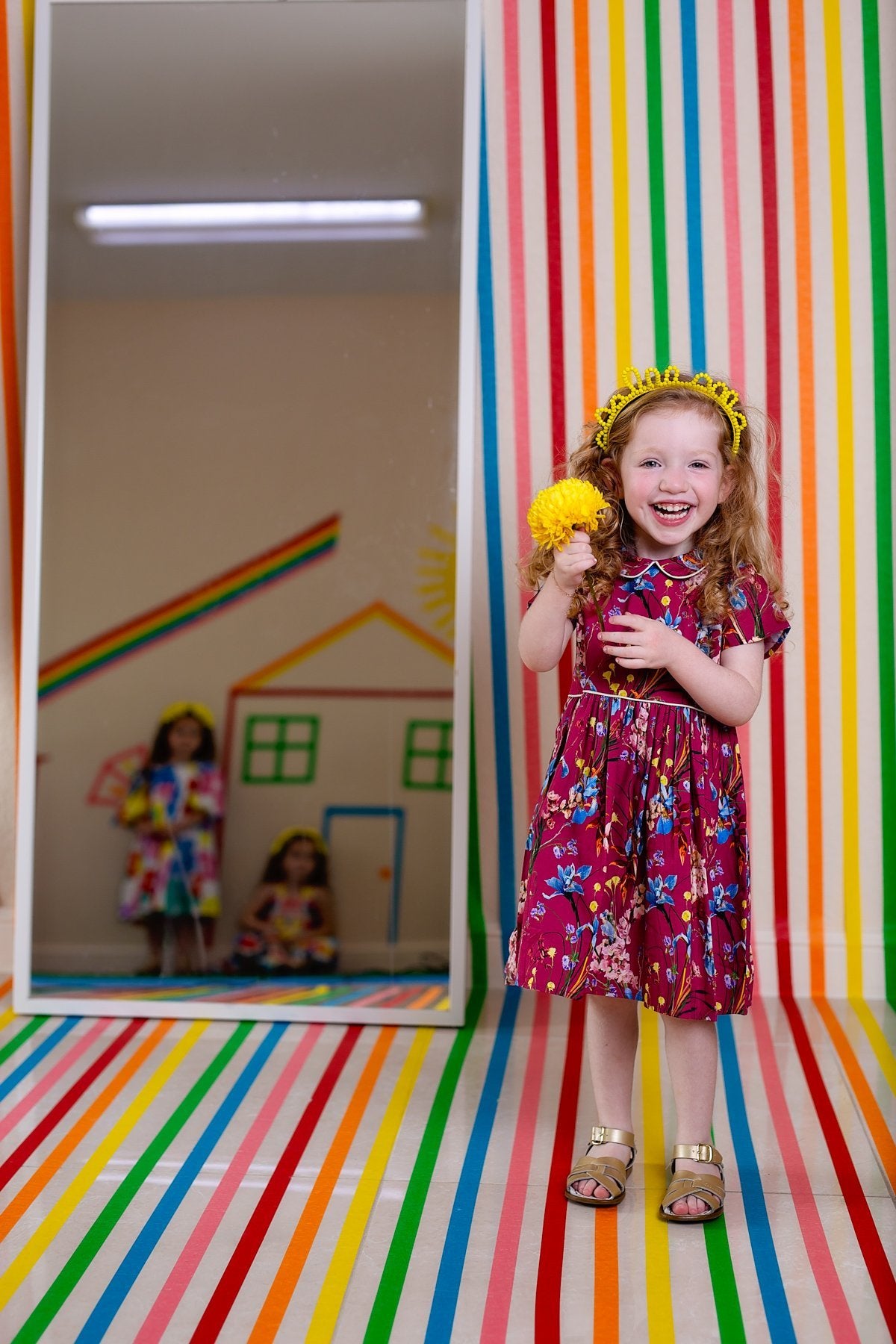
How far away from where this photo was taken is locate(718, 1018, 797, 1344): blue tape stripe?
1474 millimetres

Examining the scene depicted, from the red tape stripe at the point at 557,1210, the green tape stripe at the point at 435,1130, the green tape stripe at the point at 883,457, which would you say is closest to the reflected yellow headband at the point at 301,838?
the green tape stripe at the point at 435,1130

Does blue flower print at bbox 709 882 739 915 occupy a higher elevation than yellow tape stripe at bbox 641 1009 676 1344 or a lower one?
higher

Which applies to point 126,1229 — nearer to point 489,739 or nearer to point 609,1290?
point 609,1290

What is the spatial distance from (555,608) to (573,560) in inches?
3.7

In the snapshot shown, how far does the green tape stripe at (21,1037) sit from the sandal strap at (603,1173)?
39.1 inches

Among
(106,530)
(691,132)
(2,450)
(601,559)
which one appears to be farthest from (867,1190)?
(2,450)

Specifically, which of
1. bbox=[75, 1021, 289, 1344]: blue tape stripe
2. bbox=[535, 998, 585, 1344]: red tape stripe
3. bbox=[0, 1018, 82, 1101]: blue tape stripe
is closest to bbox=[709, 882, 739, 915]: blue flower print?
bbox=[535, 998, 585, 1344]: red tape stripe

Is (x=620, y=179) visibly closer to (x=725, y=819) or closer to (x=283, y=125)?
(x=283, y=125)

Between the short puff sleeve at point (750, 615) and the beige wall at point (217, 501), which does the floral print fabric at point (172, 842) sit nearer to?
the beige wall at point (217, 501)

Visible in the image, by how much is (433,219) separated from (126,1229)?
1.75m

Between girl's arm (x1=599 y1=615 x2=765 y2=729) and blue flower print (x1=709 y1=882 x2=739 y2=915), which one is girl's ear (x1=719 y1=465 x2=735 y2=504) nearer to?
girl's arm (x1=599 y1=615 x2=765 y2=729)

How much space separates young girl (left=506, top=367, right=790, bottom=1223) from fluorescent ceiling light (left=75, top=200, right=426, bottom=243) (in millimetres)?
870

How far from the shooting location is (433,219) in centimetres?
247

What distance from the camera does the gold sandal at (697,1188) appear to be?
168 cm
